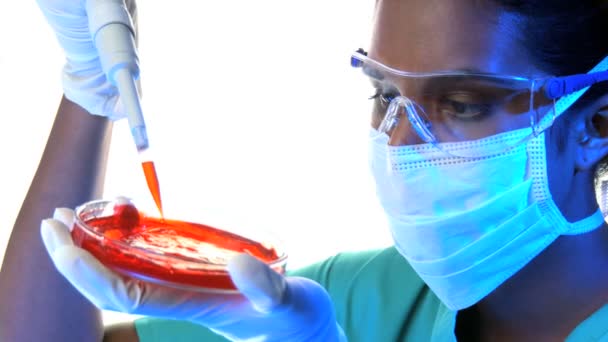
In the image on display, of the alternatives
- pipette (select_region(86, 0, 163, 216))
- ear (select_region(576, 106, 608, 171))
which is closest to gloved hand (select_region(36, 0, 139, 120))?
pipette (select_region(86, 0, 163, 216))

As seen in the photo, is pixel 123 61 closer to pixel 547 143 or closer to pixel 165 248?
pixel 165 248

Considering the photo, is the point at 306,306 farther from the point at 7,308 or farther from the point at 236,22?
the point at 236,22

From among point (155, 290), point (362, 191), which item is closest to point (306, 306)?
point (155, 290)

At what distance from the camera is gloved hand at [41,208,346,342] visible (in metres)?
1.00

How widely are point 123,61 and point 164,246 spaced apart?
333 mm

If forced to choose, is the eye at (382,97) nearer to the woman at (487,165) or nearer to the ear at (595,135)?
the woman at (487,165)

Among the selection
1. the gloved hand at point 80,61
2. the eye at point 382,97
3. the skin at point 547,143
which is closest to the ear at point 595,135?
the skin at point 547,143

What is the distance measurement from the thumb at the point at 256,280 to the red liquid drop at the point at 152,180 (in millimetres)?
269

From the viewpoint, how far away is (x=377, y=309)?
1.67m

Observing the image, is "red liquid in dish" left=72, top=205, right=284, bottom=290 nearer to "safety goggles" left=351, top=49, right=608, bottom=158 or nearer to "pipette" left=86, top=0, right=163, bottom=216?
"pipette" left=86, top=0, right=163, bottom=216

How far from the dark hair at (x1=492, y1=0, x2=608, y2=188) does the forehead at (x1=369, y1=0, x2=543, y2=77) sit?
20 mm

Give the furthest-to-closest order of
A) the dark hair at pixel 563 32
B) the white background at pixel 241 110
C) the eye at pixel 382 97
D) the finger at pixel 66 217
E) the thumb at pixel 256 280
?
the white background at pixel 241 110 → the eye at pixel 382 97 → the dark hair at pixel 563 32 → the finger at pixel 66 217 → the thumb at pixel 256 280

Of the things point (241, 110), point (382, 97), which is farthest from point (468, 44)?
point (241, 110)

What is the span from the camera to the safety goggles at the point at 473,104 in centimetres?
130
